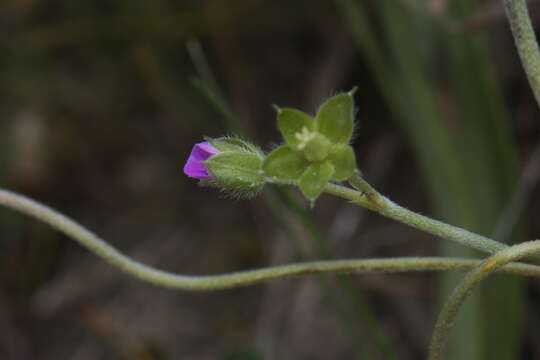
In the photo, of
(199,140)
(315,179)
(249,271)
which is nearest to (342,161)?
(315,179)

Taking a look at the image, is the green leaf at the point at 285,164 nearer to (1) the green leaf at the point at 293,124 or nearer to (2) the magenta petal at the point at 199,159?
(1) the green leaf at the point at 293,124

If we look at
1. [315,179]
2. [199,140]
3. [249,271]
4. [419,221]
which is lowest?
[199,140]

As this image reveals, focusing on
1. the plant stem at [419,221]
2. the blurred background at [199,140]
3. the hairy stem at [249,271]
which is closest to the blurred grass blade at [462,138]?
the blurred background at [199,140]

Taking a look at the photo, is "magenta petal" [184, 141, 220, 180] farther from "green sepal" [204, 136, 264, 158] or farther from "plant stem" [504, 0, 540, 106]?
"plant stem" [504, 0, 540, 106]

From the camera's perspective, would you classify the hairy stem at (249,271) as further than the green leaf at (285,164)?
Yes

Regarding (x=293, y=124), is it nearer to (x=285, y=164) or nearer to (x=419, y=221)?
(x=285, y=164)

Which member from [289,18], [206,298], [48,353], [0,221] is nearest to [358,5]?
[289,18]
